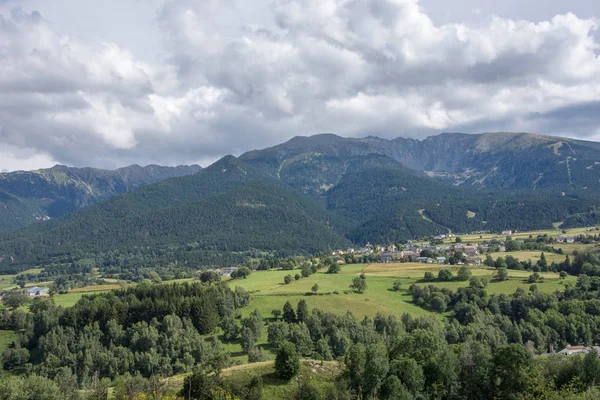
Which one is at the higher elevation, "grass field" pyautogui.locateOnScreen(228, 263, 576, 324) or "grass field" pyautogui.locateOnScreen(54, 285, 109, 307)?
"grass field" pyautogui.locateOnScreen(54, 285, 109, 307)

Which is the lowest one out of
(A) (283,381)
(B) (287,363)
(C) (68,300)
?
(C) (68,300)

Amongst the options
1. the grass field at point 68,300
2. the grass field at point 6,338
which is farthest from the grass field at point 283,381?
the grass field at point 68,300

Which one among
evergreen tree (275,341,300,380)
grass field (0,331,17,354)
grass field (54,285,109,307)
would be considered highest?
evergreen tree (275,341,300,380)

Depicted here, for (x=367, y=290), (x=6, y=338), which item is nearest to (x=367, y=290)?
(x=367, y=290)

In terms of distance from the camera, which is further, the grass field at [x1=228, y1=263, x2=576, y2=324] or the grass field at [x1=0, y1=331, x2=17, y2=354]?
the grass field at [x1=228, y1=263, x2=576, y2=324]

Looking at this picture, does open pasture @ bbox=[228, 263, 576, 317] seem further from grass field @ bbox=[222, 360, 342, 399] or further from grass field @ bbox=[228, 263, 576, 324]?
grass field @ bbox=[222, 360, 342, 399]

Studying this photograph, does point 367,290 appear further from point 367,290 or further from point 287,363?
point 287,363

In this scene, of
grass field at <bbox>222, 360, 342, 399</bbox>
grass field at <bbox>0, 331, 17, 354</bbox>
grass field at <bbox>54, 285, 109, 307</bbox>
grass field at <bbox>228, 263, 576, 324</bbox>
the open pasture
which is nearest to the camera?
grass field at <bbox>222, 360, 342, 399</bbox>

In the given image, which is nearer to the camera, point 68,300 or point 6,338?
point 6,338

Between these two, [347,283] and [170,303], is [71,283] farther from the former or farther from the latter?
[347,283]

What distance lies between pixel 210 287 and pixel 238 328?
2056 centimetres

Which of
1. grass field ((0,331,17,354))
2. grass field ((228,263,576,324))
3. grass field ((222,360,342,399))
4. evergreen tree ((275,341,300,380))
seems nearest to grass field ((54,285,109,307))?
grass field ((0,331,17,354))

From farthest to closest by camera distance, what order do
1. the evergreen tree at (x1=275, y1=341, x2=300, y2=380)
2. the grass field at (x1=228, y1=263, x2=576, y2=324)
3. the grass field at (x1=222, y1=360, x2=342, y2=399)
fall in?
the grass field at (x1=228, y1=263, x2=576, y2=324), the evergreen tree at (x1=275, y1=341, x2=300, y2=380), the grass field at (x1=222, y1=360, x2=342, y2=399)

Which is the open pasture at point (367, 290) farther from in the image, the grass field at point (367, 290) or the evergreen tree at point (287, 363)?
the evergreen tree at point (287, 363)
